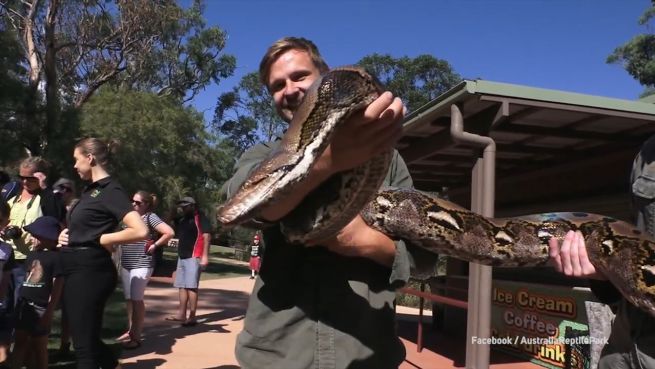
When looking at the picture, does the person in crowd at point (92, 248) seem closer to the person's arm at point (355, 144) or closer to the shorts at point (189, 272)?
the person's arm at point (355, 144)

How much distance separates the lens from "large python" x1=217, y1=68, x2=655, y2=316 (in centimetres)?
176

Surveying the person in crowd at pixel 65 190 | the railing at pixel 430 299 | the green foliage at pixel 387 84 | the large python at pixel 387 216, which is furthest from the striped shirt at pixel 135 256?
the green foliage at pixel 387 84

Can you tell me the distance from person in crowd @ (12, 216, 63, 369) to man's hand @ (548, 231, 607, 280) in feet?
16.3

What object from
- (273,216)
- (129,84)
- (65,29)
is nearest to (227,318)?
(273,216)

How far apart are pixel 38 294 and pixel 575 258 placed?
515 cm

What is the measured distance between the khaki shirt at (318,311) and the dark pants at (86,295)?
3.17m

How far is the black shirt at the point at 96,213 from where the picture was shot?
4.86 meters

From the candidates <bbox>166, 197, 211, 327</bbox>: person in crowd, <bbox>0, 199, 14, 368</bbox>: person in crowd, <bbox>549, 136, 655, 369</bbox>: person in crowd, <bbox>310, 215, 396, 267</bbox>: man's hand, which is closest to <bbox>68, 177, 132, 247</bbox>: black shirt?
<bbox>0, 199, 14, 368</bbox>: person in crowd

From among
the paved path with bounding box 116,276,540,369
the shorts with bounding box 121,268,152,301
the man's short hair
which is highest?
the man's short hair

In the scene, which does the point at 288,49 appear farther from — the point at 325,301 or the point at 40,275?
the point at 40,275

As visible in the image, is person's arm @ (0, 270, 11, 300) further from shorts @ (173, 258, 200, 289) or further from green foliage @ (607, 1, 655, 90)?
green foliage @ (607, 1, 655, 90)

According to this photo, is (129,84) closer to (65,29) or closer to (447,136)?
(65,29)

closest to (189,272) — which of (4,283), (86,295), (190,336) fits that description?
(190,336)

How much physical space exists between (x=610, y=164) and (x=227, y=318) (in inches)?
318
